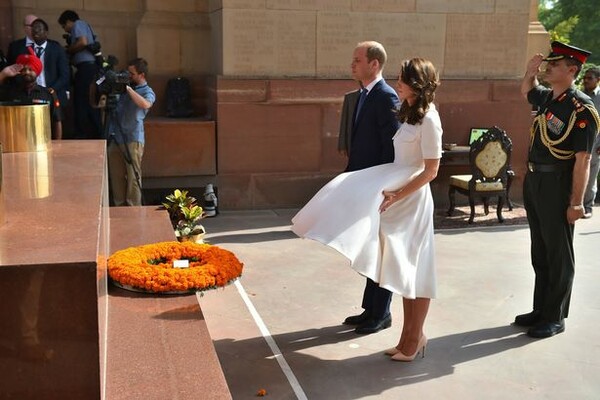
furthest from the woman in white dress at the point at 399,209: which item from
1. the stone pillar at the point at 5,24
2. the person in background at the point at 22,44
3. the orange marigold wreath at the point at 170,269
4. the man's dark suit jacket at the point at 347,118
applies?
the stone pillar at the point at 5,24

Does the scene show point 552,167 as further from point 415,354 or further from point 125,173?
point 125,173

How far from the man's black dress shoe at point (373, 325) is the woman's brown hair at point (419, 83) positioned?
1.60 m

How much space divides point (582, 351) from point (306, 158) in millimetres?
5533

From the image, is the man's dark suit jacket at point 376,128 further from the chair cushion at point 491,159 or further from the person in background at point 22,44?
the person in background at point 22,44

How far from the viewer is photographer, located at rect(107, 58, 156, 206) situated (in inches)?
321

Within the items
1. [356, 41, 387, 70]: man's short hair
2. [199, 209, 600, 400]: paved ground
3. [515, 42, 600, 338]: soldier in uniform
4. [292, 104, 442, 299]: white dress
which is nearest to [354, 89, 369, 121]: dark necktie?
[356, 41, 387, 70]: man's short hair

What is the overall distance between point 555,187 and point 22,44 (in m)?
6.97

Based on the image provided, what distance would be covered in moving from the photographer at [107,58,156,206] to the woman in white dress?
4440 millimetres

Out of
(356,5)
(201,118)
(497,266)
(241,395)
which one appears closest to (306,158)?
(201,118)

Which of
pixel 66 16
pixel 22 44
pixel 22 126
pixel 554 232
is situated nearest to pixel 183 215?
pixel 22 126

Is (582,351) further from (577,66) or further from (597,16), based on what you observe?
(597,16)

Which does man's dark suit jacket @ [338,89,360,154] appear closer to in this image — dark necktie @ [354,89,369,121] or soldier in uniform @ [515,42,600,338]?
dark necktie @ [354,89,369,121]

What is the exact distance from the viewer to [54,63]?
884 centimetres

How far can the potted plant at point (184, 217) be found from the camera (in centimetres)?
647
